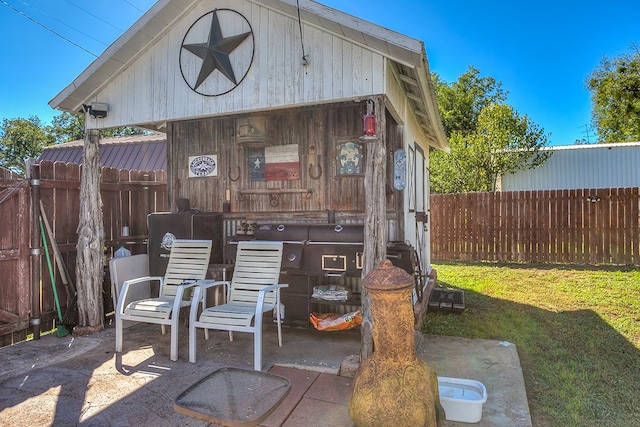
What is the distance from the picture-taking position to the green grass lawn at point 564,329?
2.96 meters

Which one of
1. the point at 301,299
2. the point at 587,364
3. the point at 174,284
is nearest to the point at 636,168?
the point at 587,364

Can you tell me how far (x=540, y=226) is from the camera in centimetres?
928

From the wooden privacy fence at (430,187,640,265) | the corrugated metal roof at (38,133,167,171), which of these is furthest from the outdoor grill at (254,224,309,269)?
the corrugated metal roof at (38,133,167,171)

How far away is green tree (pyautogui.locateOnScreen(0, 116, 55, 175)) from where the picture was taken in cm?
2431

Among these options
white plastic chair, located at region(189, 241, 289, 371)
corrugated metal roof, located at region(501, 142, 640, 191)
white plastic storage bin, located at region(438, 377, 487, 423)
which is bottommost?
white plastic storage bin, located at region(438, 377, 487, 423)

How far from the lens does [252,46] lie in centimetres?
395

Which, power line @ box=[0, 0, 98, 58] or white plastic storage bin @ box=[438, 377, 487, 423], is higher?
power line @ box=[0, 0, 98, 58]

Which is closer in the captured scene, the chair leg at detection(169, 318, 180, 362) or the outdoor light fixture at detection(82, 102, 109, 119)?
the chair leg at detection(169, 318, 180, 362)

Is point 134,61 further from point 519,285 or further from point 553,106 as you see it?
point 553,106

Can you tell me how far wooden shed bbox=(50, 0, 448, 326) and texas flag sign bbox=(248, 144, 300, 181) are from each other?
0.01 metres

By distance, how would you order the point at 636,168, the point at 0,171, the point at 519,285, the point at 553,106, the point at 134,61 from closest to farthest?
the point at 0,171 < the point at 134,61 < the point at 519,285 < the point at 636,168 < the point at 553,106

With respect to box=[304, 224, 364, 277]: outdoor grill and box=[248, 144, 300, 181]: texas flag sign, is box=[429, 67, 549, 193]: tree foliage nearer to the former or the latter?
box=[248, 144, 300, 181]: texas flag sign

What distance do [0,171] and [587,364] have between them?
20.3ft

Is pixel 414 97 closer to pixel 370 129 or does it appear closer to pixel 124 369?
pixel 370 129
